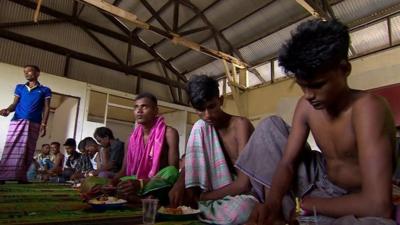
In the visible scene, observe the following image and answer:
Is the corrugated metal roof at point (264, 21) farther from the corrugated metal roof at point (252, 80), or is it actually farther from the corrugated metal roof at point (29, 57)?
the corrugated metal roof at point (29, 57)

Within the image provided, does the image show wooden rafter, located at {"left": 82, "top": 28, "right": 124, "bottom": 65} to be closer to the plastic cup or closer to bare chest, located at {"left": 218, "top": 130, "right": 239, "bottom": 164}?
bare chest, located at {"left": 218, "top": 130, "right": 239, "bottom": 164}

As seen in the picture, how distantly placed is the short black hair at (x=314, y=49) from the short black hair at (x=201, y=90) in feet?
1.85

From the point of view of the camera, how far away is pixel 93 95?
6.22m

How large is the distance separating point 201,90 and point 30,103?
101 inches

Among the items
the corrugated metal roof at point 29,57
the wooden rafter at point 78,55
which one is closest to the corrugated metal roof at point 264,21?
the wooden rafter at point 78,55

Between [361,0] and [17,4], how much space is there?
6.23m

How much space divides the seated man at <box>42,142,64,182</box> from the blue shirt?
4.24 feet

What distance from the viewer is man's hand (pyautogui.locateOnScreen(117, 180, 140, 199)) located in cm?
166

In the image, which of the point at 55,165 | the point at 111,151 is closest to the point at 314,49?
the point at 111,151

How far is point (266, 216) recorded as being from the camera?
1.06 m

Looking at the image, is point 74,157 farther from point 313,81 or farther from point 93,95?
point 313,81

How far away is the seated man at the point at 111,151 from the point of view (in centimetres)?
317

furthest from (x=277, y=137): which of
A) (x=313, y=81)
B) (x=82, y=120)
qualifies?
(x=82, y=120)

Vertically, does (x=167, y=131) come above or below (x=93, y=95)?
below
